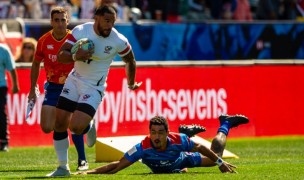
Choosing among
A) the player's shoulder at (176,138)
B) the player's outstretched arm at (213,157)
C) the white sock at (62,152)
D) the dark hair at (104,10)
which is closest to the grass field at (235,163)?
the player's outstretched arm at (213,157)

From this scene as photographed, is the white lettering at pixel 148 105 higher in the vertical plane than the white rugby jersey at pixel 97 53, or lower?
lower

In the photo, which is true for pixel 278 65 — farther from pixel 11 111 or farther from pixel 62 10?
pixel 62 10

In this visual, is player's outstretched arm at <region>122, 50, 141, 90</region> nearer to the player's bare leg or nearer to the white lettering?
the player's bare leg

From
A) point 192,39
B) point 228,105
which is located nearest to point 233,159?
point 228,105

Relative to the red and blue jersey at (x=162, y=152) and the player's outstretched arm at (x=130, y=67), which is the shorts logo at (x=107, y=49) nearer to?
the player's outstretched arm at (x=130, y=67)

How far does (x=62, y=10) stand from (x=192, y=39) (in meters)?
13.4

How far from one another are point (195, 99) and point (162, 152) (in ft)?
29.8

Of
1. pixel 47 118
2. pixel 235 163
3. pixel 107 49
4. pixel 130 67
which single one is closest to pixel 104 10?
pixel 107 49

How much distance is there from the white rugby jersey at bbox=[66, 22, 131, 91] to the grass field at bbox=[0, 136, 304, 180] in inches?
53.0

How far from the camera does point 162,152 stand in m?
15.0

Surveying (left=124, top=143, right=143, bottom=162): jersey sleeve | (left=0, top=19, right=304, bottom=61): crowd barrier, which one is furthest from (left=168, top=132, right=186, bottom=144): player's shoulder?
(left=0, top=19, right=304, bottom=61): crowd barrier

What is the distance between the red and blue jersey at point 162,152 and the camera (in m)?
14.9

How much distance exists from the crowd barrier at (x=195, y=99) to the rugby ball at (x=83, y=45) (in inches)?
293

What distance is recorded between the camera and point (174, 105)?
78.1 ft
